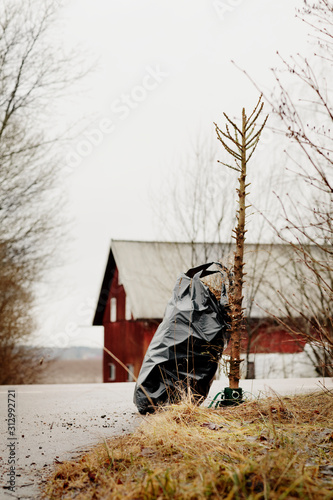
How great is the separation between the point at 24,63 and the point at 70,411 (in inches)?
433

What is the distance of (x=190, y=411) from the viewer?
5.04 metres

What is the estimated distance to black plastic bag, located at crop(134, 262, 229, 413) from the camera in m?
5.70

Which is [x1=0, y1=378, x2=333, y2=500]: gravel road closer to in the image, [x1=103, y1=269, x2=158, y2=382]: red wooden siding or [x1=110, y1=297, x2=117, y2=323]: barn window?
[x1=103, y1=269, x2=158, y2=382]: red wooden siding

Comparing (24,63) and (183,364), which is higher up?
(24,63)

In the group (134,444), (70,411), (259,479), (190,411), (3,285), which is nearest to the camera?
(259,479)

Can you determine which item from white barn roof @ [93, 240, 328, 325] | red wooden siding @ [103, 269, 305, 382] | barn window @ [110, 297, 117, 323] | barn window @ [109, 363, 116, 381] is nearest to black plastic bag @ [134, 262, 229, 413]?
white barn roof @ [93, 240, 328, 325]

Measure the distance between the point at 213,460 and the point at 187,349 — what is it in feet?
7.34

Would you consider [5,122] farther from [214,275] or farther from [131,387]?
[214,275]

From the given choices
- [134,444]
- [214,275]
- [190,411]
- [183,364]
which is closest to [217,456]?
[134,444]

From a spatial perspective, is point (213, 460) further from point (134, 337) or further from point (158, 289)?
point (134, 337)

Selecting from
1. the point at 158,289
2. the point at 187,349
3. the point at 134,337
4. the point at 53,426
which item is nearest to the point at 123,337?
the point at 134,337

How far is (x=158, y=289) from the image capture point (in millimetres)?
18859

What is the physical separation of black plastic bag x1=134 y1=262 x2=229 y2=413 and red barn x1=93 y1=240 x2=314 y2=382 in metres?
10.3

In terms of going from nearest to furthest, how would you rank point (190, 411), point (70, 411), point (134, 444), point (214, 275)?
1. point (134, 444)
2. point (190, 411)
3. point (214, 275)
4. point (70, 411)
